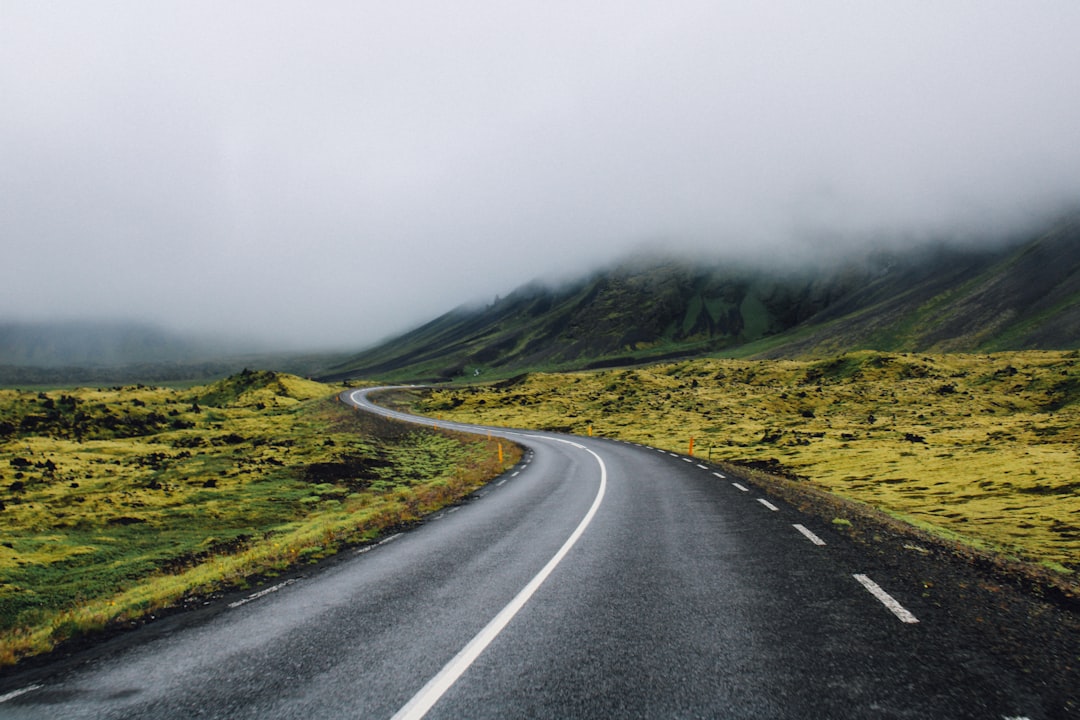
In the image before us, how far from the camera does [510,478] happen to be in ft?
76.3

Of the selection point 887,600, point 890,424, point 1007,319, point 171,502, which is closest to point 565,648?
point 887,600

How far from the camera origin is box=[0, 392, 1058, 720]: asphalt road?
447 cm

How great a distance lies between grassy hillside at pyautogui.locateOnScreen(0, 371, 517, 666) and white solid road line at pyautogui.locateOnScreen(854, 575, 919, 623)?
9758 millimetres

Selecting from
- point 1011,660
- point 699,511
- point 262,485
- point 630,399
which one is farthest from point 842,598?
point 630,399

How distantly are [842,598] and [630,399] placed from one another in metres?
73.7

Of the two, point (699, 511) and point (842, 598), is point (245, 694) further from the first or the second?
point (699, 511)

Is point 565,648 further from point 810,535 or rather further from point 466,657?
point 810,535

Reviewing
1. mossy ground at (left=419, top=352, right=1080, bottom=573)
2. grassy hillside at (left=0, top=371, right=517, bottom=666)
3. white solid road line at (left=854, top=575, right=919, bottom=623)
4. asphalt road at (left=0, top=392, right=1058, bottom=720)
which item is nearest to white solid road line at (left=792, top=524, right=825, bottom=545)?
asphalt road at (left=0, top=392, right=1058, bottom=720)

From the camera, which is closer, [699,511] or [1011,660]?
[1011,660]

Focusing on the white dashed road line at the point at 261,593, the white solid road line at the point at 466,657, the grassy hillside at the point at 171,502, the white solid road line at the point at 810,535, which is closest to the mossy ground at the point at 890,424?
the white solid road line at the point at 810,535

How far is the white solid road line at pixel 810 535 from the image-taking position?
9.70 meters

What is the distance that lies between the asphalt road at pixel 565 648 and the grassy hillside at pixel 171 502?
199 centimetres

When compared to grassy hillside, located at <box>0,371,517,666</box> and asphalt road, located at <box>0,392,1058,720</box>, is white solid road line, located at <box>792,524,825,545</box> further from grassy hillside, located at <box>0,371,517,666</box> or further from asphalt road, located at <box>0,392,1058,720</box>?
grassy hillside, located at <box>0,371,517,666</box>

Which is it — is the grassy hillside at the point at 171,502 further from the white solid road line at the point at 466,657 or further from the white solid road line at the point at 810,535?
the white solid road line at the point at 810,535
